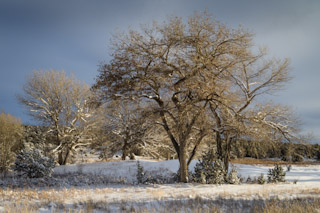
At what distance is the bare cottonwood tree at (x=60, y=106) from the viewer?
2484 centimetres

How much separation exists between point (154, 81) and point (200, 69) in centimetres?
268

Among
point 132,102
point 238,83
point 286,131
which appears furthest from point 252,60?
point 132,102

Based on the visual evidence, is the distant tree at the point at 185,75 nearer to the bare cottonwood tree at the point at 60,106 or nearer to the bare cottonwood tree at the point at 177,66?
the bare cottonwood tree at the point at 177,66

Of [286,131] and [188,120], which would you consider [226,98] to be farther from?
[286,131]

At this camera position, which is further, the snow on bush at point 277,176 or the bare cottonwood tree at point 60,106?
the bare cottonwood tree at point 60,106

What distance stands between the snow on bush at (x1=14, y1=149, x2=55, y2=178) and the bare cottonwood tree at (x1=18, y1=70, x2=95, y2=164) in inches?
345

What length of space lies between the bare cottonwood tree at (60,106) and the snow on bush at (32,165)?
8754mm

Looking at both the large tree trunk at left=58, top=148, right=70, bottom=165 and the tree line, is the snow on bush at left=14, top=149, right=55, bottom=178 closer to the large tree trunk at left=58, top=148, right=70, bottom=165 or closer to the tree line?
the tree line

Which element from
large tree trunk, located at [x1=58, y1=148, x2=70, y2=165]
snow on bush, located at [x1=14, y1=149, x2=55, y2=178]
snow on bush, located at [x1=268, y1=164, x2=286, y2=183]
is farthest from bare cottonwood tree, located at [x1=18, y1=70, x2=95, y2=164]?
snow on bush, located at [x1=268, y1=164, x2=286, y2=183]

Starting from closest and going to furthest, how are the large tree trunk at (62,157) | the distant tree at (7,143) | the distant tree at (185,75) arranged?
the distant tree at (185,75) → the distant tree at (7,143) → the large tree trunk at (62,157)

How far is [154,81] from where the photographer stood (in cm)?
1464

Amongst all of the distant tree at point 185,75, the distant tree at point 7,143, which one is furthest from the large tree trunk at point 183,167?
the distant tree at point 7,143

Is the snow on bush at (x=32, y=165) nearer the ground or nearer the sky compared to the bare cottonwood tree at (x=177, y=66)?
nearer the ground

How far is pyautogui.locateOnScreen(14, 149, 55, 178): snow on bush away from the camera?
1519 cm
